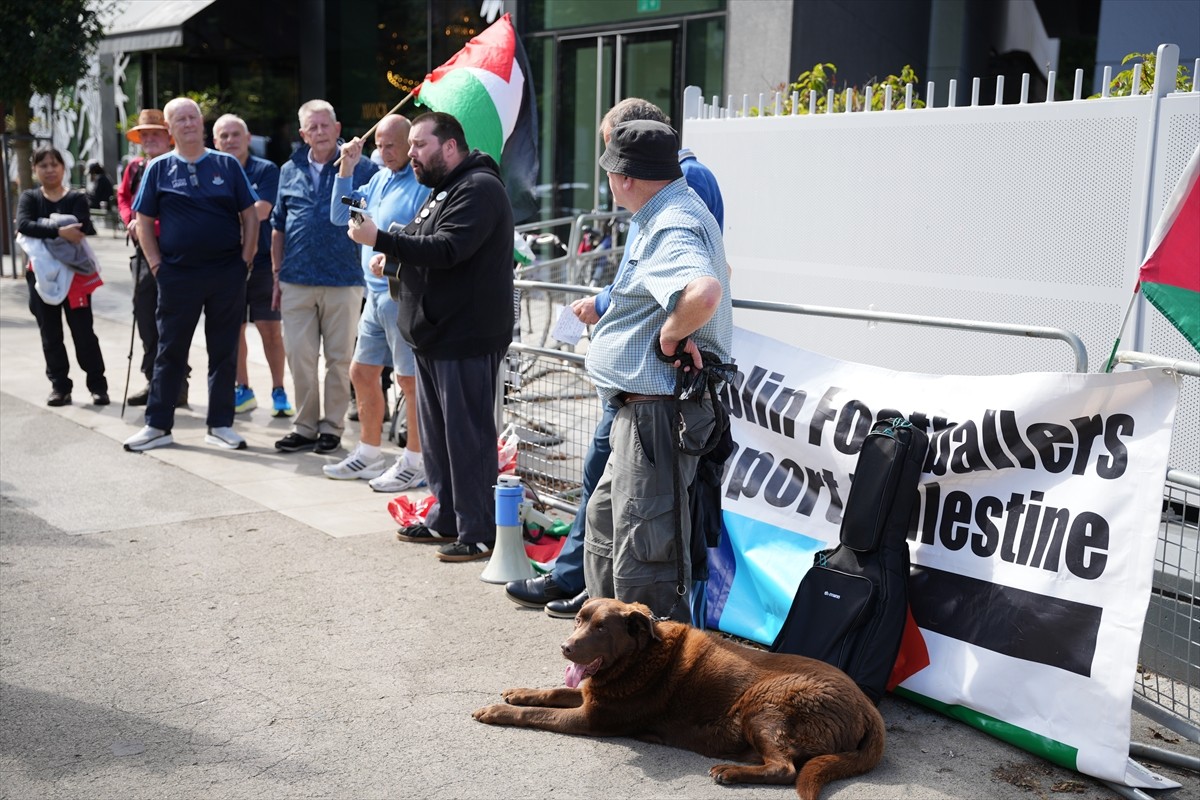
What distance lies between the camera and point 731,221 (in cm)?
960

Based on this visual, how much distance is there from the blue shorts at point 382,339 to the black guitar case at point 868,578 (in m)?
3.19

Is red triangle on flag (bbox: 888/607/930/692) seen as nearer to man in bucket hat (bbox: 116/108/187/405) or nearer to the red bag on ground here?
the red bag on ground

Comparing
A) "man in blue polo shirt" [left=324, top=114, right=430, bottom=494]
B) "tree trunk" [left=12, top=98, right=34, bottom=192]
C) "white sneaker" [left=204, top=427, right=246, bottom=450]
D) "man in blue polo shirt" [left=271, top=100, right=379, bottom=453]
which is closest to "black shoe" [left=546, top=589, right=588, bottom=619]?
"man in blue polo shirt" [left=324, top=114, right=430, bottom=494]

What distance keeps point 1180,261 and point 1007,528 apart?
42.3 inches

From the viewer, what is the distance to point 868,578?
169 inches

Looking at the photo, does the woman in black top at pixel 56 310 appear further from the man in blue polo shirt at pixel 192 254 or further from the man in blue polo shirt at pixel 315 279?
the man in blue polo shirt at pixel 315 279

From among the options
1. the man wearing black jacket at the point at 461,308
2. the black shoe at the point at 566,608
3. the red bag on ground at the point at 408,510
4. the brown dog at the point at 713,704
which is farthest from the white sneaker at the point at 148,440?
the brown dog at the point at 713,704

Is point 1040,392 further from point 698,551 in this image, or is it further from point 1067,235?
point 1067,235

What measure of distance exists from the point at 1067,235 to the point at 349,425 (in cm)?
543

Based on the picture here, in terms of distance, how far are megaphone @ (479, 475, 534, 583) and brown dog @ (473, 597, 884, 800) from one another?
157cm

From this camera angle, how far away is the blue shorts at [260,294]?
9523 mm

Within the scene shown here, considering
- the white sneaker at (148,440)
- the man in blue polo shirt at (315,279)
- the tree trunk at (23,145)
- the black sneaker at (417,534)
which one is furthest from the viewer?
the tree trunk at (23,145)

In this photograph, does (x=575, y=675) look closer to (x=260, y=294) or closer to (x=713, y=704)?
(x=713, y=704)

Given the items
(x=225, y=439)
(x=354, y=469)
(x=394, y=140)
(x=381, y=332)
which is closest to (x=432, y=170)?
(x=394, y=140)
